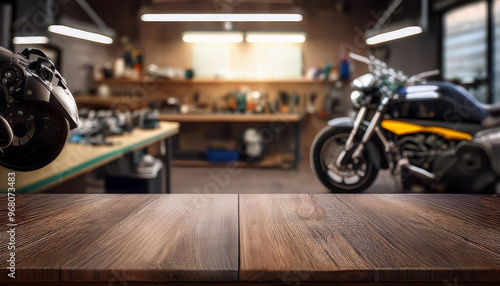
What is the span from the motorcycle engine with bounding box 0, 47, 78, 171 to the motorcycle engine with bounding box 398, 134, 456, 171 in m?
1.43

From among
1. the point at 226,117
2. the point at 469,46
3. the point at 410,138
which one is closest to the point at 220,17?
the point at 226,117

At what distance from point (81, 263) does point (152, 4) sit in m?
5.08

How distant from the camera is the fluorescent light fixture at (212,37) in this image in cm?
490

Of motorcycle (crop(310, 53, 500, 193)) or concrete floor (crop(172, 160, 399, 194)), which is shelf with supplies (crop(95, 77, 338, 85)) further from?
motorcycle (crop(310, 53, 500, 193))

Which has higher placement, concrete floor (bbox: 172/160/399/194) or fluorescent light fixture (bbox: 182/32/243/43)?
fluorescent light fixture (bbox: 182/32/243/43)

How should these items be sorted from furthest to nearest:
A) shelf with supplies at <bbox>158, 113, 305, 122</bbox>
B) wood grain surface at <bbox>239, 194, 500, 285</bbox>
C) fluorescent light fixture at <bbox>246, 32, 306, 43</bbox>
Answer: fluorescent light fixture at <bbox>246, 32, 306, 43</bbox>, shelf with supplies at <bbox>158, 113, 305, 122</bbox>, wood grain surface at <bbox>239, 194, 500, 285</bbox>

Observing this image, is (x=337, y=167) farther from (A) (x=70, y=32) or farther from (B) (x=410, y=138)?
(A) (x=70, y=32)

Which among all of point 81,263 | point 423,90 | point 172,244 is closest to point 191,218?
point 172,244

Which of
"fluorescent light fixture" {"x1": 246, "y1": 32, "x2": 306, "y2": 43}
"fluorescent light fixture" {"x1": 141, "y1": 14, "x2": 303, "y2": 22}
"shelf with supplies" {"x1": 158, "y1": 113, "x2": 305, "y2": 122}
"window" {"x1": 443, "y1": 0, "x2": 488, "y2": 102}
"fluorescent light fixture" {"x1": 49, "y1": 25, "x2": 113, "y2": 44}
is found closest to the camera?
"window" {"x1": 443, "y1": 0, "x2": 488, "y2": 102}

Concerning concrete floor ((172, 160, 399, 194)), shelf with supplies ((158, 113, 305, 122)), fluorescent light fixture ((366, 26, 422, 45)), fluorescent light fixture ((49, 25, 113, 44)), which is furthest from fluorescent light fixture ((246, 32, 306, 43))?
fluorescent light fixture ((366, 26, 422, 45))

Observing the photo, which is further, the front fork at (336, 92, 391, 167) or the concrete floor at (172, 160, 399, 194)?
the concrete floor at (172, 160, 399, 194)

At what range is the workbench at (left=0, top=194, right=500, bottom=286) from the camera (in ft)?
1.64

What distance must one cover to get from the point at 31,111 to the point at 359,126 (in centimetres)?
101

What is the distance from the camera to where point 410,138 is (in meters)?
1.77
